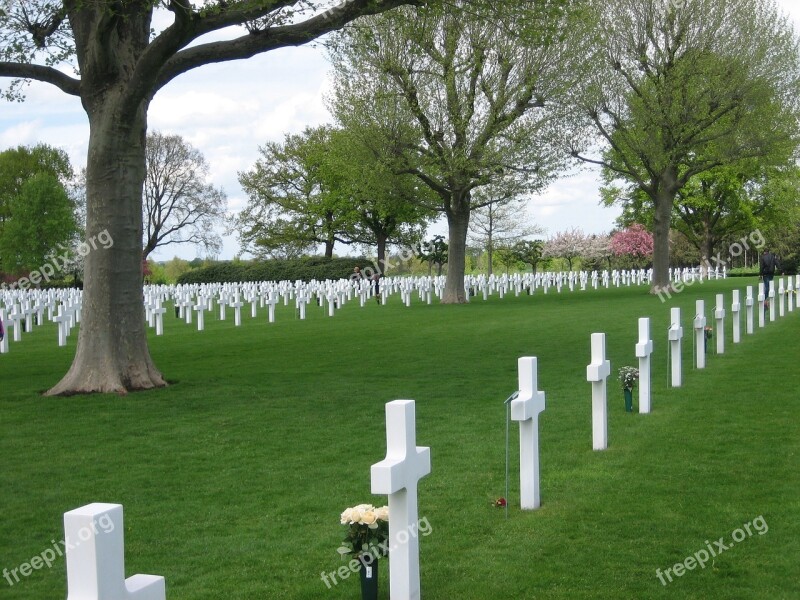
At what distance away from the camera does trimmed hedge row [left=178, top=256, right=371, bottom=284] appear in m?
59.0

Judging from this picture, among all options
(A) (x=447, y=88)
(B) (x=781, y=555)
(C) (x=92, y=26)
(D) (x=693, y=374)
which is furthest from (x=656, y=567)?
(A) (x=447, y=88)

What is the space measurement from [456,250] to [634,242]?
136 ft

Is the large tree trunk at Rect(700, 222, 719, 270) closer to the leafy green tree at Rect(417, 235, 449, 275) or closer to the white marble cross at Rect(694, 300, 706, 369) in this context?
the leafy green tree at Rect(417, 235, 449, 275)

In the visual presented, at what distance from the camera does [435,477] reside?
769cm

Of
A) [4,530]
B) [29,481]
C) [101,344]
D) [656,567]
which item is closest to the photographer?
[656,567]

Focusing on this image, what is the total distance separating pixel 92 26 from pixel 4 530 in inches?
351

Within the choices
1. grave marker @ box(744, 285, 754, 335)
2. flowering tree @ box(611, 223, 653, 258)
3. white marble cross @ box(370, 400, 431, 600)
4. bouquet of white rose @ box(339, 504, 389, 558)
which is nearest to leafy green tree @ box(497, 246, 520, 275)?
flowering tree @ box(611, 223, 653, 258)

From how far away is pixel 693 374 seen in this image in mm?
13586

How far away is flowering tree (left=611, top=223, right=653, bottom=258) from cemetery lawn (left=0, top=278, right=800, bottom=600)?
58.7 meters

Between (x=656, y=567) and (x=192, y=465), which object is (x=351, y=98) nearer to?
(x=192, y=465)

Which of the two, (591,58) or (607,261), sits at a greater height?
(591,58)

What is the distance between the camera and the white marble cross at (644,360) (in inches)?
404

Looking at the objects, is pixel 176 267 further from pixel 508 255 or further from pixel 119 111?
pixel 119 111

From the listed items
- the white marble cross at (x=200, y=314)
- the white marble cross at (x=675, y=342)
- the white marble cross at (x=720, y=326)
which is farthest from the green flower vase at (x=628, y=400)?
the white marble cross at (x=200, y=314)
